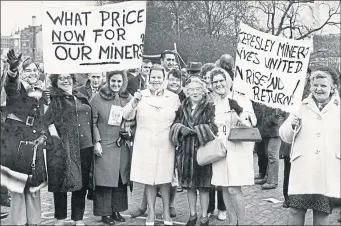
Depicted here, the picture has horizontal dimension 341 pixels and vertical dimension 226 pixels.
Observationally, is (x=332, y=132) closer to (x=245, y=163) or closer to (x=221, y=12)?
(x=245, y=163)

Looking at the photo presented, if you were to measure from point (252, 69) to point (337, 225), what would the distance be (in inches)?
91.1

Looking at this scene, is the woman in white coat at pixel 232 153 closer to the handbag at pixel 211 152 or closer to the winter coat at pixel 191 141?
the handbag at pixel 211 152

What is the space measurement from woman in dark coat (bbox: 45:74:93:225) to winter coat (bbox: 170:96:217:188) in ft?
3.61

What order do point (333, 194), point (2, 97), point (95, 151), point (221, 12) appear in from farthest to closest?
point (221, 12), point (95, 151), point (2, 97), point (333, 194)

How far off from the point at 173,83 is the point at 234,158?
4.78 ft

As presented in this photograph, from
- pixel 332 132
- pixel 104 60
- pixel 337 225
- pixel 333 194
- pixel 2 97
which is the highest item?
pixel 104 60

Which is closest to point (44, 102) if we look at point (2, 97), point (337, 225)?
point (2, 97)

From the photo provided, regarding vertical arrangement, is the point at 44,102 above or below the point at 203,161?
above

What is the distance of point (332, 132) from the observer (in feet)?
16.8

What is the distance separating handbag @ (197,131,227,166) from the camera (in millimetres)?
6059

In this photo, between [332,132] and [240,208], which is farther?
[240,208]

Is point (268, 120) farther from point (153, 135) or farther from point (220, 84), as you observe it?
point (153, 135)

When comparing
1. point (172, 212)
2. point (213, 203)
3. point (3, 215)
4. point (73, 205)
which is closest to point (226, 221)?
point (213, 203)

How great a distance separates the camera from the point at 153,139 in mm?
6383
